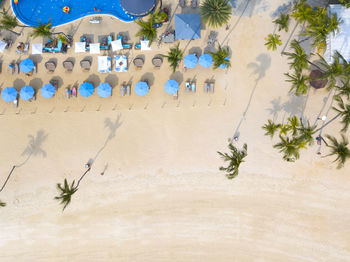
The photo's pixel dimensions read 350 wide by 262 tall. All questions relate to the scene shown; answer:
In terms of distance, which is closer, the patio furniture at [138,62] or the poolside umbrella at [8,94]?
the poolside umbrella at [8,94]

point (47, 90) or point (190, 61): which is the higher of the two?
point (190, 61)

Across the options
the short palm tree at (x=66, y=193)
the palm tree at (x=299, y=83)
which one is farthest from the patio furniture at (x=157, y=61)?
→ the short palm tree at (x=66, y=193)

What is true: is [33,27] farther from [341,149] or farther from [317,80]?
[341,149]

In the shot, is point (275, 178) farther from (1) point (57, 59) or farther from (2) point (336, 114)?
(1) point (57, 59)

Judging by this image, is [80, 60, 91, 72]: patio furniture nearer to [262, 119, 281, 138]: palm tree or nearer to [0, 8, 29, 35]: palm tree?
[0, 8, 29, 35]: palm tree

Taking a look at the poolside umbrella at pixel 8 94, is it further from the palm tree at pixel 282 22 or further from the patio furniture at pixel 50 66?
the palm tree at pixel 282 22

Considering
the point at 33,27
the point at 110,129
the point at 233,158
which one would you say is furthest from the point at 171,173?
the point at 33,27
